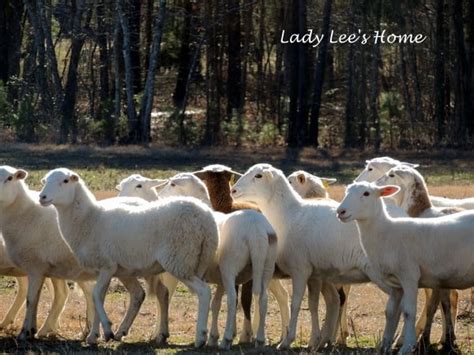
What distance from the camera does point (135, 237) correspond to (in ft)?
38.0

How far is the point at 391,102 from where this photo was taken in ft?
134

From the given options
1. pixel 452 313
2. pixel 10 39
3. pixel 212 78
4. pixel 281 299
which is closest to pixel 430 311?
pixel 452 313

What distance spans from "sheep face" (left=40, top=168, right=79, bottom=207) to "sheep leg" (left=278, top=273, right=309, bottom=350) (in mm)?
2454

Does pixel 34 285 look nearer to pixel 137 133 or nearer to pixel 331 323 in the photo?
pixel 331 323

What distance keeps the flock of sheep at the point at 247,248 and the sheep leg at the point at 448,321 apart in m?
0.01

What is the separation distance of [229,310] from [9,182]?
9.11ft

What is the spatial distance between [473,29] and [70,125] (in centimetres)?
1371

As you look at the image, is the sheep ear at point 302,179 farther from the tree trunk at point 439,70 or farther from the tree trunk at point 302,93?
the tree trunk at point 439,70

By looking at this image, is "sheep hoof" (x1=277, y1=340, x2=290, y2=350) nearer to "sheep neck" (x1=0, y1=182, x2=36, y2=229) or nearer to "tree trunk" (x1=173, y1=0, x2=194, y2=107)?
"sheep neck" (x1=0, y1=182, x2=36, y2=229)

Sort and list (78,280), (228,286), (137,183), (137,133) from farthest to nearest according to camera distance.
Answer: (137,133) → (137,183) → (78,280) → (228,286)

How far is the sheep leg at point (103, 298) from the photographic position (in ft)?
37.2

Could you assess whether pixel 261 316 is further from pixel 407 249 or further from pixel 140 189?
pixel 140 189

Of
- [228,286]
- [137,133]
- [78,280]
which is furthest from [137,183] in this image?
[137,133]

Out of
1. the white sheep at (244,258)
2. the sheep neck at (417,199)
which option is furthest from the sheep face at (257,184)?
the sheep neck at (417,199)
